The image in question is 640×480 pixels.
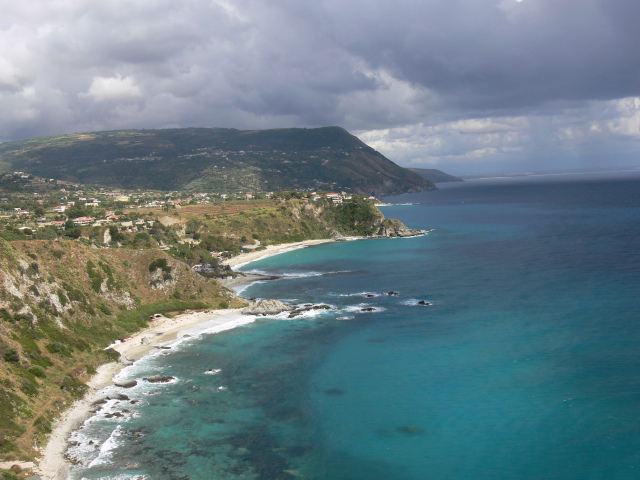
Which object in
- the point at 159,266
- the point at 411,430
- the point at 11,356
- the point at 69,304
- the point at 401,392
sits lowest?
the point at 411,430

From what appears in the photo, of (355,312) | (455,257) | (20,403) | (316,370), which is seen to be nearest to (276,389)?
(316,370)

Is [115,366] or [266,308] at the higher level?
[266,308]

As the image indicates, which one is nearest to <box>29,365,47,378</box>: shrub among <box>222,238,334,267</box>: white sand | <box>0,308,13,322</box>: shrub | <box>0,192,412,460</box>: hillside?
<box>0,192,412,460</box>: hillside

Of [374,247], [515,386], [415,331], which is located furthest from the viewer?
[374,247]

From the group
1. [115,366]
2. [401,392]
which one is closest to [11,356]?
[115,366]

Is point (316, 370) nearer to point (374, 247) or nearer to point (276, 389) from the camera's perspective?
point (276, 389)

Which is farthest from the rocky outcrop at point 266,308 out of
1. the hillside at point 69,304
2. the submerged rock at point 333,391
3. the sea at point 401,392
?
the submerged rock at point 333,391

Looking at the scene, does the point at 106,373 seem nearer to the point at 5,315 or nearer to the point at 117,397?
the point at 117,397
